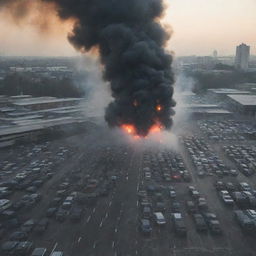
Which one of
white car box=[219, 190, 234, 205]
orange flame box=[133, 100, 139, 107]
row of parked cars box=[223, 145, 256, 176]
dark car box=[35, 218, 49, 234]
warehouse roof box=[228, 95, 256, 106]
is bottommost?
warehouse roof box=[228, 95, 256, 106]

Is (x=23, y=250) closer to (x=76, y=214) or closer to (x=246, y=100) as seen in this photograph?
(x=76, y=214)

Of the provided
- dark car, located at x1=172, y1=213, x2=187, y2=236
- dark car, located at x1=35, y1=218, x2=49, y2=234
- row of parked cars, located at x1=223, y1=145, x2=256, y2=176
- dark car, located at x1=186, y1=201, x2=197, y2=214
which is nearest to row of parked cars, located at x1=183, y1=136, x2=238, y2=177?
row of parked cars, located at x1=223, y1=145, x2=256, y2=176

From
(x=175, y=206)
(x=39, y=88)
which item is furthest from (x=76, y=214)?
(x=39, y=88)

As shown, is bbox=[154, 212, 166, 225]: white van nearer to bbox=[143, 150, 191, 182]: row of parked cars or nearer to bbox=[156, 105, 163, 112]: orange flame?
bbox=[143, 150, 191, 182]: row of parked cars

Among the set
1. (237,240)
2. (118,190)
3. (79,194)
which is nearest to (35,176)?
(79,194)

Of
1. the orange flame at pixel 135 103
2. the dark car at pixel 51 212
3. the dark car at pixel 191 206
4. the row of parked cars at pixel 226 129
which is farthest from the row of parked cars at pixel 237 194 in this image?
the row of parked cars at pixel 226 129
